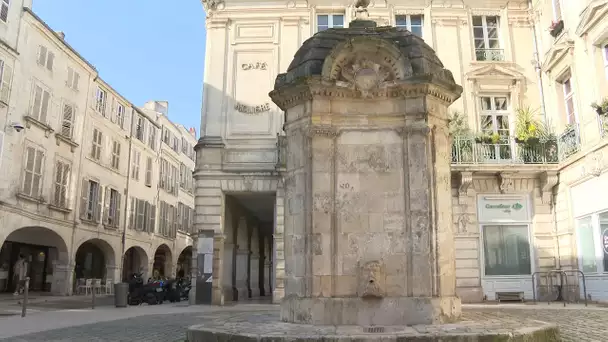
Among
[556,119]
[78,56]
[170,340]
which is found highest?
[78,56]

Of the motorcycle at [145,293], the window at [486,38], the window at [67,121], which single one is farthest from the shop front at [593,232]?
the window at [67,121]

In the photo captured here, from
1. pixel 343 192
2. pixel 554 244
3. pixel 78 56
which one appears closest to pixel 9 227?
pixel 78 56

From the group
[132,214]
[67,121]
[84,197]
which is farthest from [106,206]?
[67,121]

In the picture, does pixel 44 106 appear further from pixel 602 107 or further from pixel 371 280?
pixel 602 107

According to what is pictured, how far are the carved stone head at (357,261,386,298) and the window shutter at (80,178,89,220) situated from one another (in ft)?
73.8

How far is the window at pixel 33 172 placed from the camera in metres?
22.5

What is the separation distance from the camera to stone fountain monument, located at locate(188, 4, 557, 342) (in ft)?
25.1

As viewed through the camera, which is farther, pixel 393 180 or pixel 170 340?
pixel 170 340

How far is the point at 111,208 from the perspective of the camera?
99.4ft

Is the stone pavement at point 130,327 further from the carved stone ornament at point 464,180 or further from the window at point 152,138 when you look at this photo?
the window at point 152,138

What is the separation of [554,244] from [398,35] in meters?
14.2

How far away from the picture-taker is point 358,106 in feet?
27.3

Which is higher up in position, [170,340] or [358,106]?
[358,106]

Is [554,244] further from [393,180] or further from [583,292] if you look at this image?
[393,180]
